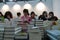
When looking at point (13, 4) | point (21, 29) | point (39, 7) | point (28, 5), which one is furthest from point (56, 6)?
point (21, 29)

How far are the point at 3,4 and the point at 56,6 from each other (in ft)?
12.1

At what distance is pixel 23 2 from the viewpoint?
12.1 meters

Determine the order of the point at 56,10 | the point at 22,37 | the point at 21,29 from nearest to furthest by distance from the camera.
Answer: the point at 22,37, the point at 21,29, the point at 56,10

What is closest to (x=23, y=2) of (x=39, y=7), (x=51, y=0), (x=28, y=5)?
(x=28, y=5)

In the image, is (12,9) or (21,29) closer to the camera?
(21,29)

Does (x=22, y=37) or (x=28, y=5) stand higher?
(x=28, y=5)

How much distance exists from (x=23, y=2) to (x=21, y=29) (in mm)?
9035

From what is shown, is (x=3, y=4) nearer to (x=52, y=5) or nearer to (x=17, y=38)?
(x=52, y=5)

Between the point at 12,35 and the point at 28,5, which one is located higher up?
the point at 28,5

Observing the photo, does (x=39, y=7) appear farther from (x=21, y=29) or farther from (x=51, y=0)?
(x=21, y=29)

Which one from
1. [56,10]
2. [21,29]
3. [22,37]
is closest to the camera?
[22,37]

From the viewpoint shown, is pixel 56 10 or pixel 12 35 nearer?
pixel 12 35

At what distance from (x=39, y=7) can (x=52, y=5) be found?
88 cm

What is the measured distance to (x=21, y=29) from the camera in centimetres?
314
